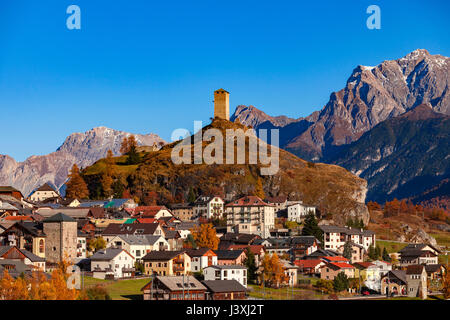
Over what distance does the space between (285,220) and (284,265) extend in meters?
46.0

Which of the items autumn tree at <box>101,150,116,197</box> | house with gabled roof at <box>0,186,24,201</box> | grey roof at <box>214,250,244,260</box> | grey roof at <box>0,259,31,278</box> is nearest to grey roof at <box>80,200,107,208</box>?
autumn tree at <box>101,150,116,197</box>

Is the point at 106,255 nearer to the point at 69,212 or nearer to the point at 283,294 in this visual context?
the point at 283,294

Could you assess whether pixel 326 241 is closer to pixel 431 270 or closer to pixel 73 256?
pixel 431 270

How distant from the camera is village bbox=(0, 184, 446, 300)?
8100 centimetres

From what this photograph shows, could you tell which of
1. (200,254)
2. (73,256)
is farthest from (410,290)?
(73,256)

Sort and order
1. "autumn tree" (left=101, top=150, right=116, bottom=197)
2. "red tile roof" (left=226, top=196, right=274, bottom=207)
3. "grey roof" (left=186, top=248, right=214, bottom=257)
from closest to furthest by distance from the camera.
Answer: "grey roof" (left=186, top=248, right=214, bottom=257)
"red tile roof" (left=226, top=196, right=274, bottom=207)
"autumn tree" (left=101, top=150, right=116, bottom=197)

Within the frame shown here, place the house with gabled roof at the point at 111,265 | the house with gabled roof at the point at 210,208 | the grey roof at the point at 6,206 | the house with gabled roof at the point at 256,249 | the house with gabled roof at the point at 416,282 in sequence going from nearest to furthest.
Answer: the house with gabled roof at the point at 111,265 < the house with gabled roof at the point at 416,282 < the house with gabled roof at the point at 256,249 < the grey roof at the point at 6,206 < the house with gabled roof at the point at 210,208

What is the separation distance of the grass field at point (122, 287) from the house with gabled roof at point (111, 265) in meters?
2.52

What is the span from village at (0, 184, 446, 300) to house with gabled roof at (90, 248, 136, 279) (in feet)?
0.39

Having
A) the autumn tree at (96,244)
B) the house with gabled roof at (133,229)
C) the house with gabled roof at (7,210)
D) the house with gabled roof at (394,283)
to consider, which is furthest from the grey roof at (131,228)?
the house with gabled roof at (394,283)

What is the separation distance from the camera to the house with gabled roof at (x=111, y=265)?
8481 cm

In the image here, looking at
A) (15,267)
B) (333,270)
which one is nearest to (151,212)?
(333,270)

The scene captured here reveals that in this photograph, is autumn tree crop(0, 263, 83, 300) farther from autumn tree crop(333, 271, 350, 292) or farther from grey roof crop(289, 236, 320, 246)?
grey roof crop(289, 236, 320, 246)

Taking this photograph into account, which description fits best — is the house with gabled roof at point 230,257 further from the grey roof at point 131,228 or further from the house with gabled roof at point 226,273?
the grey roof at point 131,228
